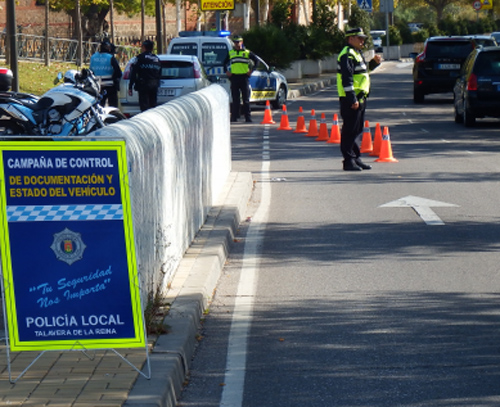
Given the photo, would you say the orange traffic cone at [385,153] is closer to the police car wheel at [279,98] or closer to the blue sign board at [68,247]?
the blue sign board at [68,247]

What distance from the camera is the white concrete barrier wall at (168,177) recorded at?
6439mm

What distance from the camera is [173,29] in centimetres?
8300

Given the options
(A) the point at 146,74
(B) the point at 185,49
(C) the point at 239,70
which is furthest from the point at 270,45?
(A) the point at 146,74

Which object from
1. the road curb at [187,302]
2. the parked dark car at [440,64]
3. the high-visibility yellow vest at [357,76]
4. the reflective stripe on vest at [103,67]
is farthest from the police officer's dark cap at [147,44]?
the parked dark car at [440,64]

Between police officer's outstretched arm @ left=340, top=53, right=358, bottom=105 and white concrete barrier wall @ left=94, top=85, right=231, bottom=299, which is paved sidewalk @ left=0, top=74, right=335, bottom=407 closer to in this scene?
white concrete barrier wall @ left=94, top=85, right=231, bottom=299

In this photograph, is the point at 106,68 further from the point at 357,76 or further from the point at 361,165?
the point at 357,76

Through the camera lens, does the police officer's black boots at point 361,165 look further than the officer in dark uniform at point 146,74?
No

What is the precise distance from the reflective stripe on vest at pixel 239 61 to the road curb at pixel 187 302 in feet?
42.3

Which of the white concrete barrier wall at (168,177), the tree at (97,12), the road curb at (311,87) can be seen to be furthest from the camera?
the tree at (97,12)

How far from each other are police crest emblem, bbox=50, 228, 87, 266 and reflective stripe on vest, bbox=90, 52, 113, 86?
1598 centimetres

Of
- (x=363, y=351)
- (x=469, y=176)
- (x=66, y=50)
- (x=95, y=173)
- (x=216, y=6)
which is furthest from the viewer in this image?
(x=66, y=50)

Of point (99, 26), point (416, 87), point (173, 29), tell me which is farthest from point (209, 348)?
point (173, 29)

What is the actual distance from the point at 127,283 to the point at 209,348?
1.21 m

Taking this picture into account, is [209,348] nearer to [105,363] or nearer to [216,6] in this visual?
[105,363]
